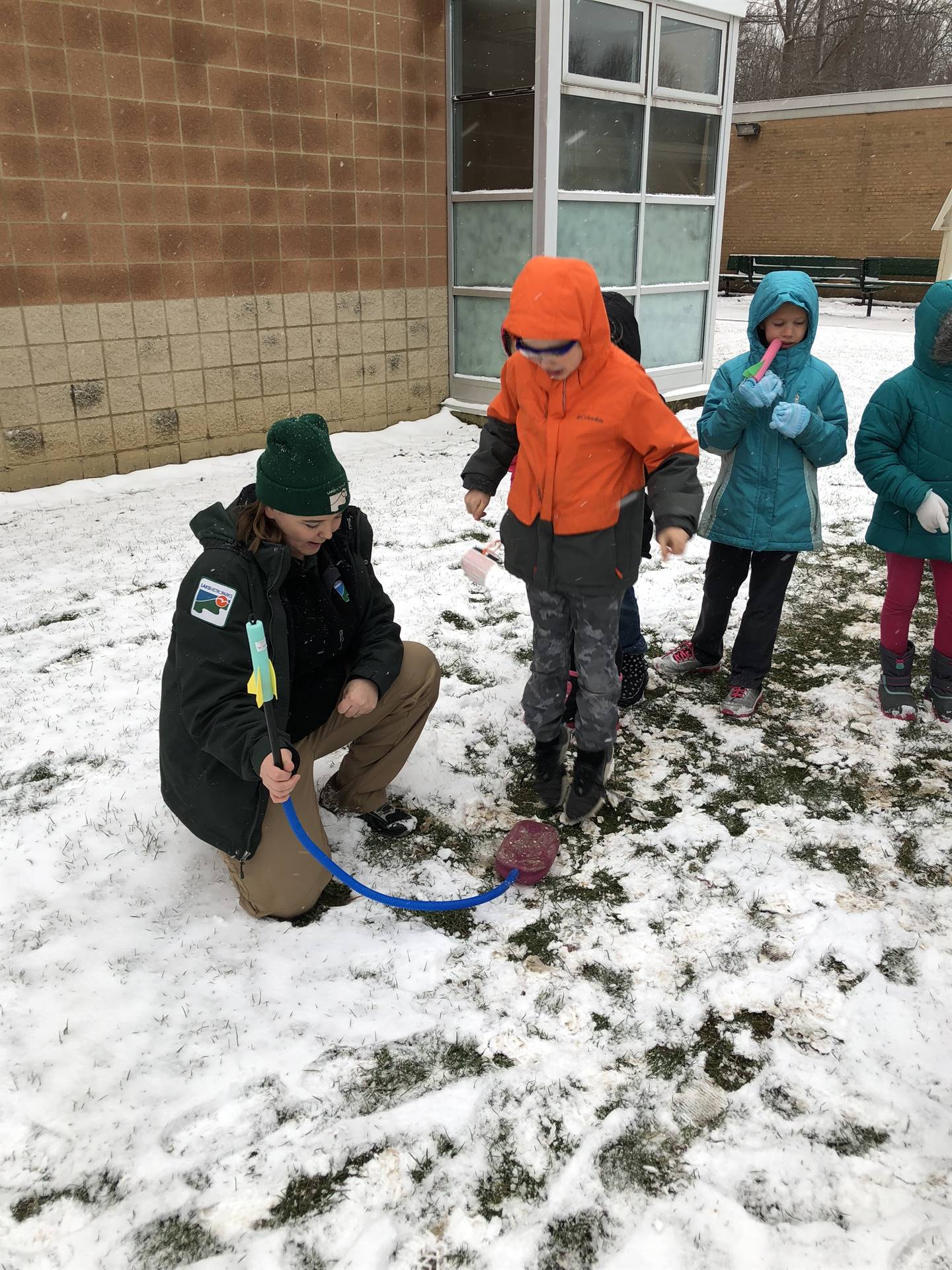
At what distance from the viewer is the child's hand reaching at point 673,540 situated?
2.52 m

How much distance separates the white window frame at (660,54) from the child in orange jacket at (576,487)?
659cm

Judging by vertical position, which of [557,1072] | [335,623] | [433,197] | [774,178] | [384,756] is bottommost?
[557,1072]

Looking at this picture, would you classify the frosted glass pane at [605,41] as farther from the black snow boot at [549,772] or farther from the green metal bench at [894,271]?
the green metal bench at [894,271]

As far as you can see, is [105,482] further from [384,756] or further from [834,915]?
[834,915]

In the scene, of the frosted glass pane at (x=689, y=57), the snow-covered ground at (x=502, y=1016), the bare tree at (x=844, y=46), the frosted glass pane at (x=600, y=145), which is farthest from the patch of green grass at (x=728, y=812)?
the bare tree at (x=844, y=46)

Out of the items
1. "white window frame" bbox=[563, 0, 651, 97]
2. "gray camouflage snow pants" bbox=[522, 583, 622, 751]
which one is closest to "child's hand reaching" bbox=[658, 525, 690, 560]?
"gray camouflage snow pants" bbox=[522, 583, 622, 751]

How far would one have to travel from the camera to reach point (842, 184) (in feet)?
71.2

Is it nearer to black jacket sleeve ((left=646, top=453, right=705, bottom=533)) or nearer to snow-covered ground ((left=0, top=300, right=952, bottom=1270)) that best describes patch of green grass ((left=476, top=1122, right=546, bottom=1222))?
snow-covered ground ((left=0, top=300, right=952, bottom=1270))

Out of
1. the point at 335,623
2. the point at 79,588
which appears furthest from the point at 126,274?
the point at 335,623

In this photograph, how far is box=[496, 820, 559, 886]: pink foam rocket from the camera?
2598 mm

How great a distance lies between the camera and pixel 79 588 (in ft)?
15.5

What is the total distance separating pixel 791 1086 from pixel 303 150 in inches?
275

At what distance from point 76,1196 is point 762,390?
290cm

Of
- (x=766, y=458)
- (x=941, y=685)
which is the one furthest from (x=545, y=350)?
(x=941, y=685)
